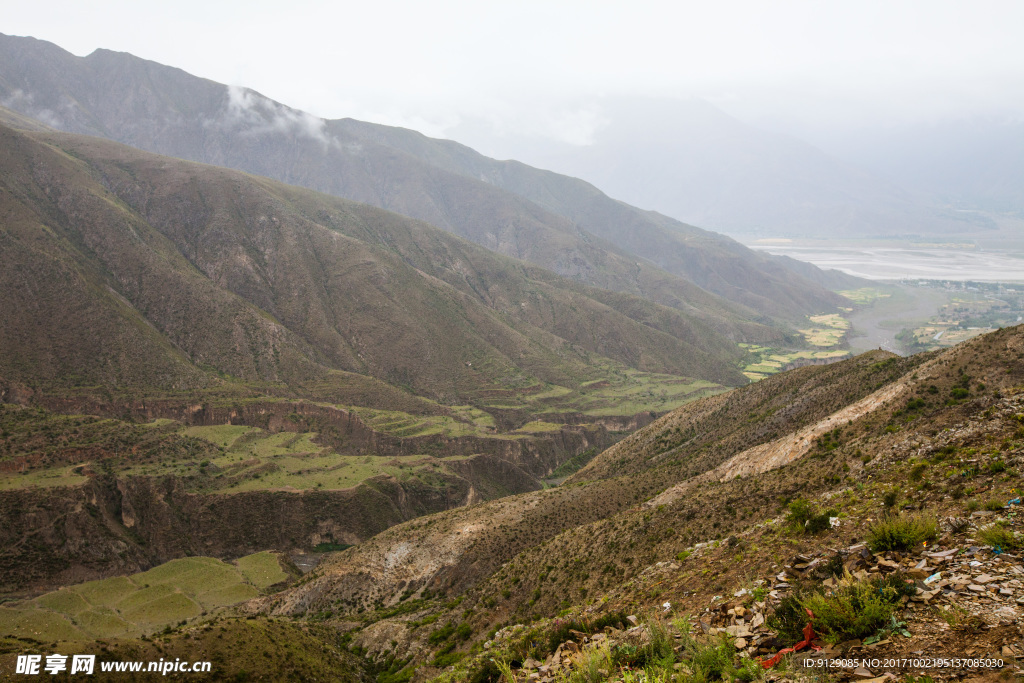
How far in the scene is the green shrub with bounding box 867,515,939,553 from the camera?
499 inches

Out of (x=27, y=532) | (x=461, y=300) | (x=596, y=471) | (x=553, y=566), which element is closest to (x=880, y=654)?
(x=553, y=566)

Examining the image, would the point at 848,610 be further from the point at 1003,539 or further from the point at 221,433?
the point at 221,433

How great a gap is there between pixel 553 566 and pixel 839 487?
17.1 meters

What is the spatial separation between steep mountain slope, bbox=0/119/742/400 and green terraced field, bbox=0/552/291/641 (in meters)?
44.1

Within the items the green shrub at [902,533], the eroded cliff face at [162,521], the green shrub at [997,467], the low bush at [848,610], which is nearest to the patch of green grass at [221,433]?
the eroded cliff face at [162,521]

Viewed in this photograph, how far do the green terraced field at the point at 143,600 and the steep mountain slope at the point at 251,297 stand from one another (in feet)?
145

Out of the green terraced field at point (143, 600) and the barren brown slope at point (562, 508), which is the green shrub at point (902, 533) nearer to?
the barren brown slope at point (562, 508)

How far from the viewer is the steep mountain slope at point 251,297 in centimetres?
10194

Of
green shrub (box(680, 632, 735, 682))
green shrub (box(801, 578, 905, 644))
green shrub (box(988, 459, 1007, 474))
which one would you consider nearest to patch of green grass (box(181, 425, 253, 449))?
green shrub (box(680, 632, 735, 682))

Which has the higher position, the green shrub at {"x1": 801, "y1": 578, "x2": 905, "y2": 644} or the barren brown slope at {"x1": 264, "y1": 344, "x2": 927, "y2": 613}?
the green shrub at {"x1": 801, "y1": 578, "x2": 905, "y2": 644}

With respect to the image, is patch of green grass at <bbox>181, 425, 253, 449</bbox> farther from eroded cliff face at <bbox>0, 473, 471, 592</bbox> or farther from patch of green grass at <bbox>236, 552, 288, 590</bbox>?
patch of green grass at <bbox>236, 552, 288, 590</bbox>

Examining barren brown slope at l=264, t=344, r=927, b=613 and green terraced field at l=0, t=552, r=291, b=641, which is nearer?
barren brown slope at l=264, t=344, r=927, b=613

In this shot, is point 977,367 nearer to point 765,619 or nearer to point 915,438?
point 915,438

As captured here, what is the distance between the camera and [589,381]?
489 ft
